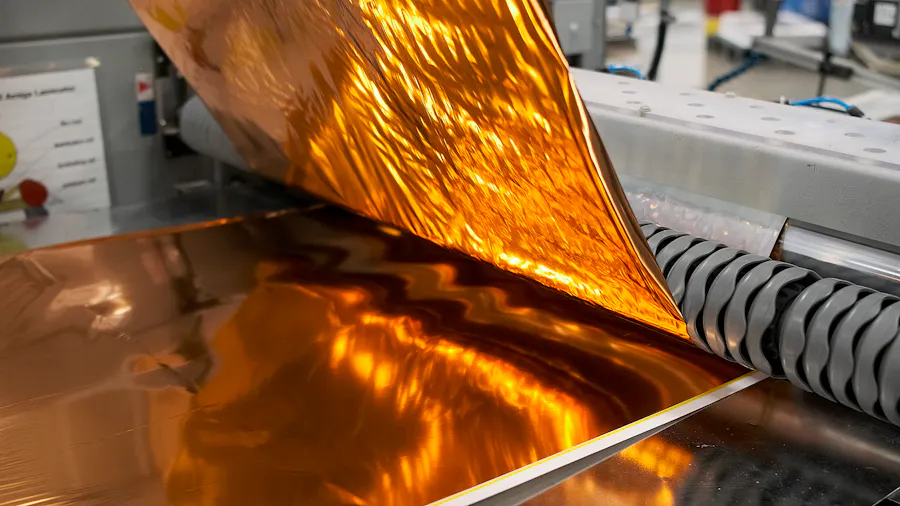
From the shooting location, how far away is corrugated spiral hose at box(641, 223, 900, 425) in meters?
0.80

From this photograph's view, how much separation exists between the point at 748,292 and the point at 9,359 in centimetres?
95

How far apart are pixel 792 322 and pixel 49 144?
1544mm

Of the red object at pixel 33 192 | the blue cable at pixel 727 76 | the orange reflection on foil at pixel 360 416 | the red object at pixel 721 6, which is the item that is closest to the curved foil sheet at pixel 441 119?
the orange reflection on foil at pixel 360 416

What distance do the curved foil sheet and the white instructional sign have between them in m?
0.42

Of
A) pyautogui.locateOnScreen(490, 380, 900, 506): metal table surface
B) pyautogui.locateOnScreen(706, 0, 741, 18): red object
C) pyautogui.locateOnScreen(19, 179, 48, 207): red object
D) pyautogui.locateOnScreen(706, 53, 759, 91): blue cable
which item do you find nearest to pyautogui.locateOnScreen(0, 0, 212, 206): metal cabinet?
pyautogui.locateOnScreen(19, 179, 48, 207): red object

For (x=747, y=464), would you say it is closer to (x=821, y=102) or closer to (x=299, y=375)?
(x=299, y=375)

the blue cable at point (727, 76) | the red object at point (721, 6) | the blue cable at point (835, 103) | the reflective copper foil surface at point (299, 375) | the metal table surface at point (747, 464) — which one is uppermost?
the blue cable at point (835, 103)

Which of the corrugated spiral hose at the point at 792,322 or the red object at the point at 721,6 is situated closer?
the corrugated spiral hose at the point at 792,322

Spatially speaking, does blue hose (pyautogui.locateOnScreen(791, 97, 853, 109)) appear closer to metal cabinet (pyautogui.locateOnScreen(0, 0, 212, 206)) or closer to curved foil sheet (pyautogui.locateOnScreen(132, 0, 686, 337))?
curved foil sheet (pyautogui.locateOnScreen(132, 0, 686, 337))

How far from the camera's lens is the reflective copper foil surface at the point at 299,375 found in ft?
2.80

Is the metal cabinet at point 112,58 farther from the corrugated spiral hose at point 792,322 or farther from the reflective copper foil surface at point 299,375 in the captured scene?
the corrugated spiral hose at point 792,322

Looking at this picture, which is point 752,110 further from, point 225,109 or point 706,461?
point 225,109

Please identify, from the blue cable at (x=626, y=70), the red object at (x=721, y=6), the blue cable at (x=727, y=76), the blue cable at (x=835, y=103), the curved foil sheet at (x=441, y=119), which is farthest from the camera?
the red object at (x=721, y=6)

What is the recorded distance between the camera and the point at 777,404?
95cm
